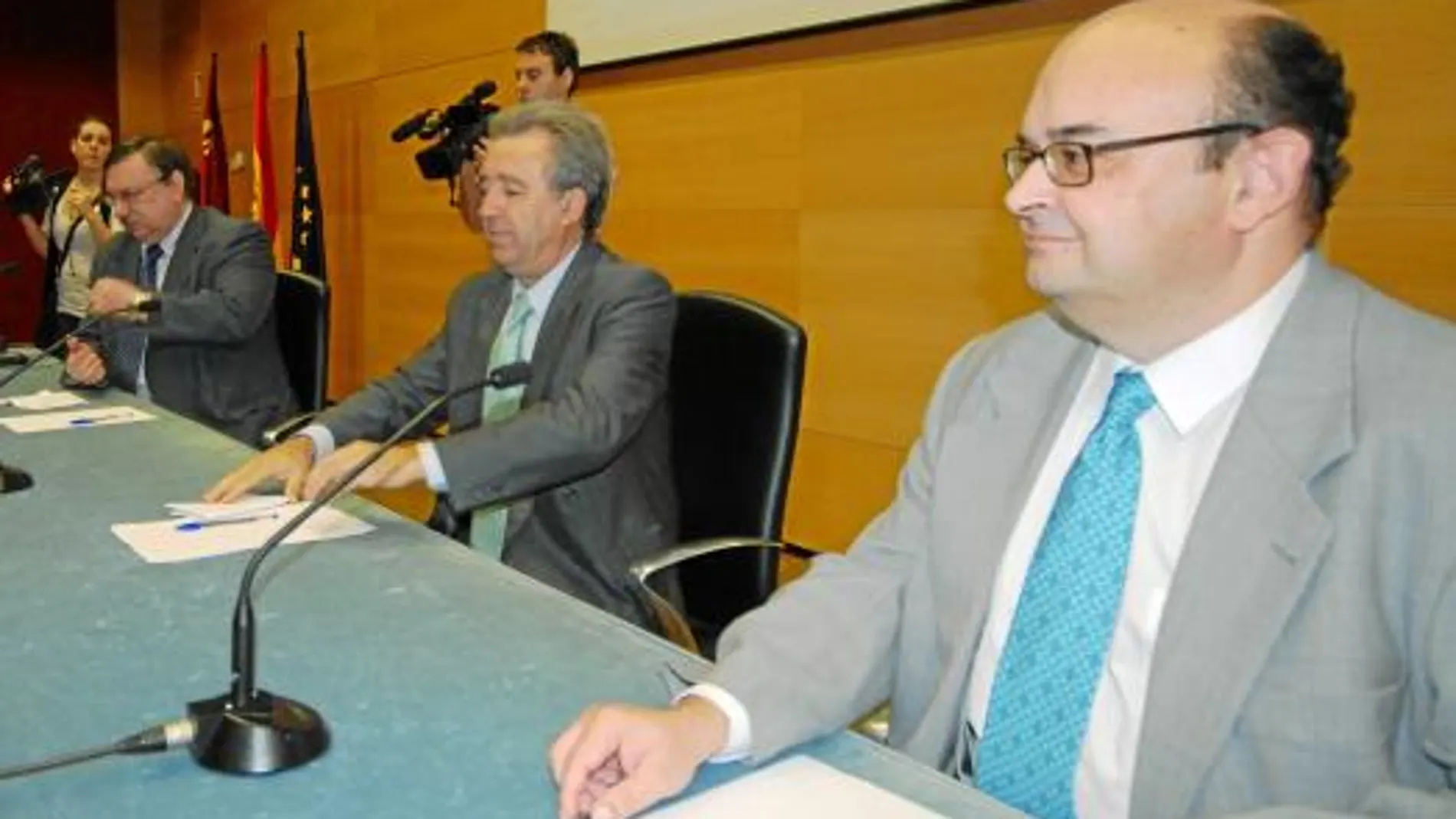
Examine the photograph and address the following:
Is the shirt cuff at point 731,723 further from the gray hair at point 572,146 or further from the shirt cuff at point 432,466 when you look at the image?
the gray hair at point 572,146

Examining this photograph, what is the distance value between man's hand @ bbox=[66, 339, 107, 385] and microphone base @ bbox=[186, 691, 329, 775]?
2.22 metres

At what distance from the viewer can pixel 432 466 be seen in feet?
5.74

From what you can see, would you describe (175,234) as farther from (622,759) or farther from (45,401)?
(622,759)

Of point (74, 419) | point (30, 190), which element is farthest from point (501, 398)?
point (30, 190)

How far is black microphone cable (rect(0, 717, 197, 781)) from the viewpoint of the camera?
886 millimetres

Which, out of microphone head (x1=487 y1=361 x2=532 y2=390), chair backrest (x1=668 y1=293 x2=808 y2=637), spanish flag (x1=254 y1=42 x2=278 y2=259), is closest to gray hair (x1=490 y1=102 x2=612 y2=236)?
chair backrest (x1=668 y1=293 x2=808 y2=637)

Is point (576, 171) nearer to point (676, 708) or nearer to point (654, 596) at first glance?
point (654, 596)

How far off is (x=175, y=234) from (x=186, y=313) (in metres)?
0.46

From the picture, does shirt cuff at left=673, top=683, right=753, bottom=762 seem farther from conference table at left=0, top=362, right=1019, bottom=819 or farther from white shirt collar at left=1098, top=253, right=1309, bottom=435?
white shirt collar at left=1098, top=253, right=1309, bottom=435

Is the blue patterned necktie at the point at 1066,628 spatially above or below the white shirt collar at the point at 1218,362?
below

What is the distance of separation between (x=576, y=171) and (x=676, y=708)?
4.77 ft

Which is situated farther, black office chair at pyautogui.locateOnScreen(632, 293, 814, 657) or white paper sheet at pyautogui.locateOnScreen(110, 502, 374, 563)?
black office chair at pyautogui.locateOnScreen(632, 293, 814, 657)

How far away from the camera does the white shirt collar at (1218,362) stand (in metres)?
1.09

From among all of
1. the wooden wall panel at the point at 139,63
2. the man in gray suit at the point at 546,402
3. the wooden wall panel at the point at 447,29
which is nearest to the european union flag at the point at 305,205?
the wooden wall panel at the point at 447,29
